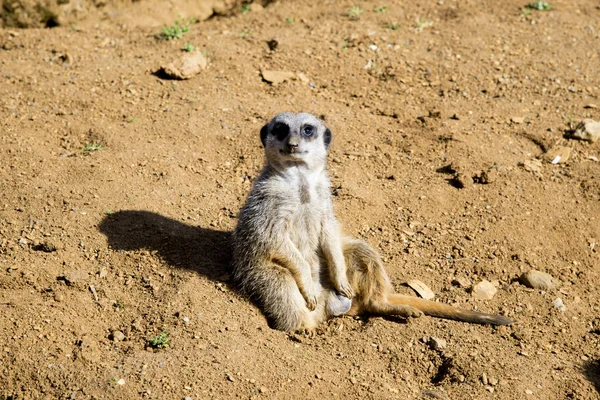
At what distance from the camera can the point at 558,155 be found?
5156 millimetres

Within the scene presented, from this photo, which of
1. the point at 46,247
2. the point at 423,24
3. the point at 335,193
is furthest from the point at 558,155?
the point at 46,247

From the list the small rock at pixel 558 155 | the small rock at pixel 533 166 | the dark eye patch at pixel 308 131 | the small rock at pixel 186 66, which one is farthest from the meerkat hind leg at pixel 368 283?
the small rock at pixel 186 66

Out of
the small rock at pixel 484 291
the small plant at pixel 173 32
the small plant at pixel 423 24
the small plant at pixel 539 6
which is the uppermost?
the small plant at pixel 539 6

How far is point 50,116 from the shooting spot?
17.4ft

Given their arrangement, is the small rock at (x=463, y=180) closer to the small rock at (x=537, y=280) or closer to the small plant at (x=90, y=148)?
the small rock at (x=537, y=280)

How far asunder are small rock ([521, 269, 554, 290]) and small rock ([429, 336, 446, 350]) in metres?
0.82

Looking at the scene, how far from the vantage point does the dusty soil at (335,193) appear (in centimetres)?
342

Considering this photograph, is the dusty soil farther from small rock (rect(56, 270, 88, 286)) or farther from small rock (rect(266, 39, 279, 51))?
small rock (rect(266, 39, 279, 51))

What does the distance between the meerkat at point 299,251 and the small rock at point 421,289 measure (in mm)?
176

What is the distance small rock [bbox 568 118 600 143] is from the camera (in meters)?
5.30

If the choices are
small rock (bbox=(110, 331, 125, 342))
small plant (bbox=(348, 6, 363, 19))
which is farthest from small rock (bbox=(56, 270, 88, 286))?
small plant (bbox=(348, 6, 363, 19))

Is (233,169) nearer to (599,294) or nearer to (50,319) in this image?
(50,319)

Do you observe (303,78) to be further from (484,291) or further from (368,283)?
(484,291)

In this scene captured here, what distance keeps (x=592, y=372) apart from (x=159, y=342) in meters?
2.12
